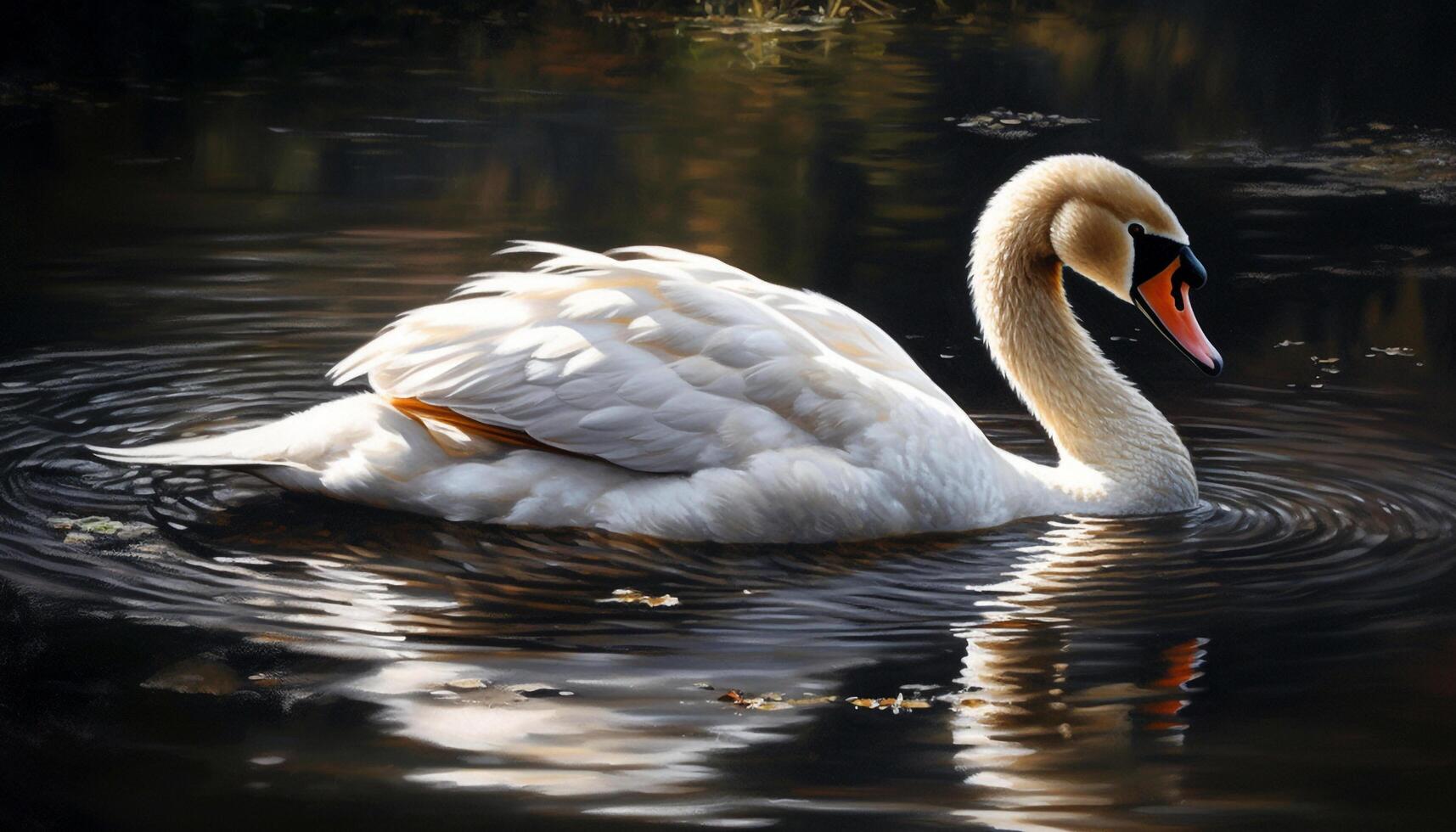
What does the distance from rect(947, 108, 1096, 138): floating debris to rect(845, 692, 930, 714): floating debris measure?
9.36 m

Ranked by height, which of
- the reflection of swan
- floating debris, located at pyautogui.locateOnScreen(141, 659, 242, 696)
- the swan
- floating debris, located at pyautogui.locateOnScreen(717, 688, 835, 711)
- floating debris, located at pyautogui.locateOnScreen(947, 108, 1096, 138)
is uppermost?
floating debris, located at pyautogui.locateOnScreen(947, 108, 1096, 138)

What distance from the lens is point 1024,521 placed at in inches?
226

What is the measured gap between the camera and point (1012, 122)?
1366 cm

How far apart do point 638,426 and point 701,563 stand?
1.45 ft

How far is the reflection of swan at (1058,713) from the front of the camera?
11.8ft

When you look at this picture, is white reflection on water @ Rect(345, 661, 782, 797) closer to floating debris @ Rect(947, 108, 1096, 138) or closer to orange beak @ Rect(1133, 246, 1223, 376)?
orange beak @ Rect(1133, 246, 1223, 376)

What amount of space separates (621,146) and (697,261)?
23.3ft

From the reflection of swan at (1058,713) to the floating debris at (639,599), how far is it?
766mm

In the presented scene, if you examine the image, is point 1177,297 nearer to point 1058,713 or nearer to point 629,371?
point 629,371

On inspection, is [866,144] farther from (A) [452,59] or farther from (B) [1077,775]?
(B) [1077,775]

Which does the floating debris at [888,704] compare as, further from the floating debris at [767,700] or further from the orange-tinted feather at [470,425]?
the orange-tinted feather at [470,425]

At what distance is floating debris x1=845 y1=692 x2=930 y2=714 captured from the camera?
4.09 m

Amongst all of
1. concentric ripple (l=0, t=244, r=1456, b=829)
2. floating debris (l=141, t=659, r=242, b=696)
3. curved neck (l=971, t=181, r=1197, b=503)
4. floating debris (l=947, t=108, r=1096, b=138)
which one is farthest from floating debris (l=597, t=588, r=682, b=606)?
floating debris (l=947, t=108, r=1096, b=138)

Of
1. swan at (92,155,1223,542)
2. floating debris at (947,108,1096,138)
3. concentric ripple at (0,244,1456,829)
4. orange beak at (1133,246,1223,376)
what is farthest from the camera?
floating debris at (947,108,1096,138)
